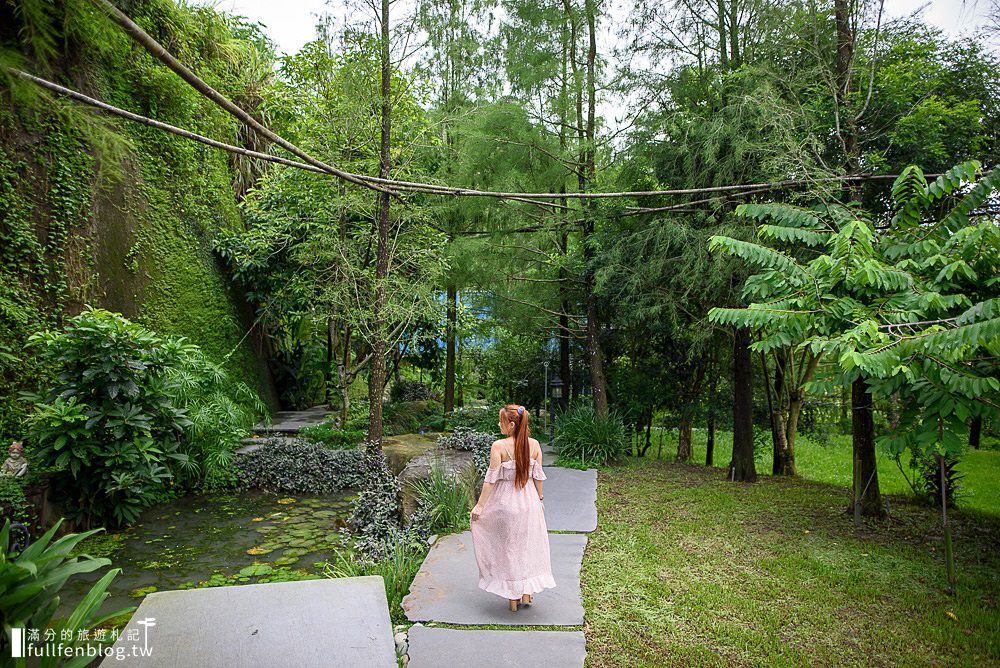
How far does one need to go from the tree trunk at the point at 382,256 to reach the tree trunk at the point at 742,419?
5.21 metres

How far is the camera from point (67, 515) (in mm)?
6387

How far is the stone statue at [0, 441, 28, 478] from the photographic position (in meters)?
6.24

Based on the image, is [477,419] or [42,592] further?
[477,419]

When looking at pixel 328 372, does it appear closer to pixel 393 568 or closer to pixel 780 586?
pixel 393 568

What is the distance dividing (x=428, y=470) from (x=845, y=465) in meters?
10.8

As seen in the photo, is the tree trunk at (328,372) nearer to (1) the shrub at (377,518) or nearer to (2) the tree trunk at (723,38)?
(1) the shrub at (377,518)

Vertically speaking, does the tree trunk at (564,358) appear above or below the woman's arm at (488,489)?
above

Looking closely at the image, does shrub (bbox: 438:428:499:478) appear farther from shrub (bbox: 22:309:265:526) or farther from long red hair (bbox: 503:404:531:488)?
long red hair (bbox: 503:404:531:488)

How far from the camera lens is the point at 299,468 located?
8805 mm

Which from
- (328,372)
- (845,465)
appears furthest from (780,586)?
(328,372)

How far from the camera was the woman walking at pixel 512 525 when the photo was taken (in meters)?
4.30

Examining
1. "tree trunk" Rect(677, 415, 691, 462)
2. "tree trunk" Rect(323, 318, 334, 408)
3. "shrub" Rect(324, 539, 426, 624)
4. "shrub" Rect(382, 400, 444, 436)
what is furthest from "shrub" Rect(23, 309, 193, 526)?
"tree trunk" Rect(677, 415, 691, 462)

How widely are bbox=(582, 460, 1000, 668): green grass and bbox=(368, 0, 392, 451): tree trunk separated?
348 cm

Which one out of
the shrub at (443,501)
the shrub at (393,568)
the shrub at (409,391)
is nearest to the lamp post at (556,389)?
the shrub at (409,391)
